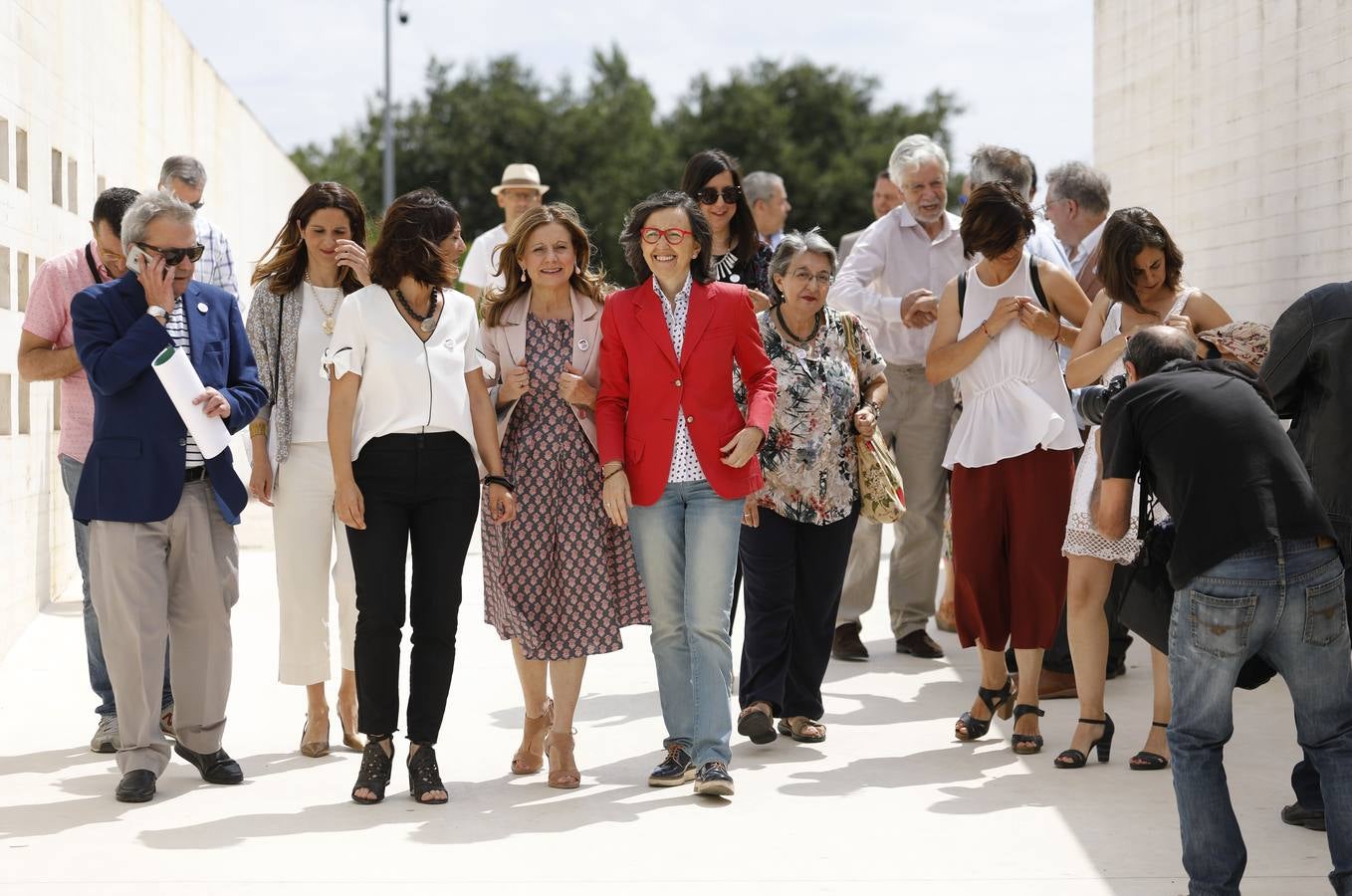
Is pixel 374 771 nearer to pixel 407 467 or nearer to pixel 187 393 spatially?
pixel 407 467

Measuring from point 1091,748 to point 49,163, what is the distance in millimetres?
6063

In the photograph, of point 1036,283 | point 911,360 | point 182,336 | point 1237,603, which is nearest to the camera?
point 1237,603

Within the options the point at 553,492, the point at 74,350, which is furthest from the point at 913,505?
the point at 74,350

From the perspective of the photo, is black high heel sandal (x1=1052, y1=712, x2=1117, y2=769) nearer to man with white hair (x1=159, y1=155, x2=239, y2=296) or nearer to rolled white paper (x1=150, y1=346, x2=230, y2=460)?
rolled white paper (x1=150, y1=346, x2=230, y2=460)

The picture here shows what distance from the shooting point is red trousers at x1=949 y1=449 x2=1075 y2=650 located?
5.88 m

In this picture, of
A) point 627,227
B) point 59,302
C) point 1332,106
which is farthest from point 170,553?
point 1332,106

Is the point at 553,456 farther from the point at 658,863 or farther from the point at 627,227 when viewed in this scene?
the point at 658,863

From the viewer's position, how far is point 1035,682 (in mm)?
5855

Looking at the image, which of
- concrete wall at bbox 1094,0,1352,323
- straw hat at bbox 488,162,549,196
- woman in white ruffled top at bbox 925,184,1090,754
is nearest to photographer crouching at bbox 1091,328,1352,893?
woman in white ruffled top at bbox 925,184,1090,754

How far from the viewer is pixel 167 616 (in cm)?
532

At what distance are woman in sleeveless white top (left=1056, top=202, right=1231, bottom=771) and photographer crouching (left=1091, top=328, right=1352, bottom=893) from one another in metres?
1.50

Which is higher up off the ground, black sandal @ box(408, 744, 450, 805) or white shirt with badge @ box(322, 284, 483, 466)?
white shirt with badge @ box(322, 284, 483, 466)

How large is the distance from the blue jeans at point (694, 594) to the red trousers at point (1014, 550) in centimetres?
112

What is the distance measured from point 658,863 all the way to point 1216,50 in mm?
5945
